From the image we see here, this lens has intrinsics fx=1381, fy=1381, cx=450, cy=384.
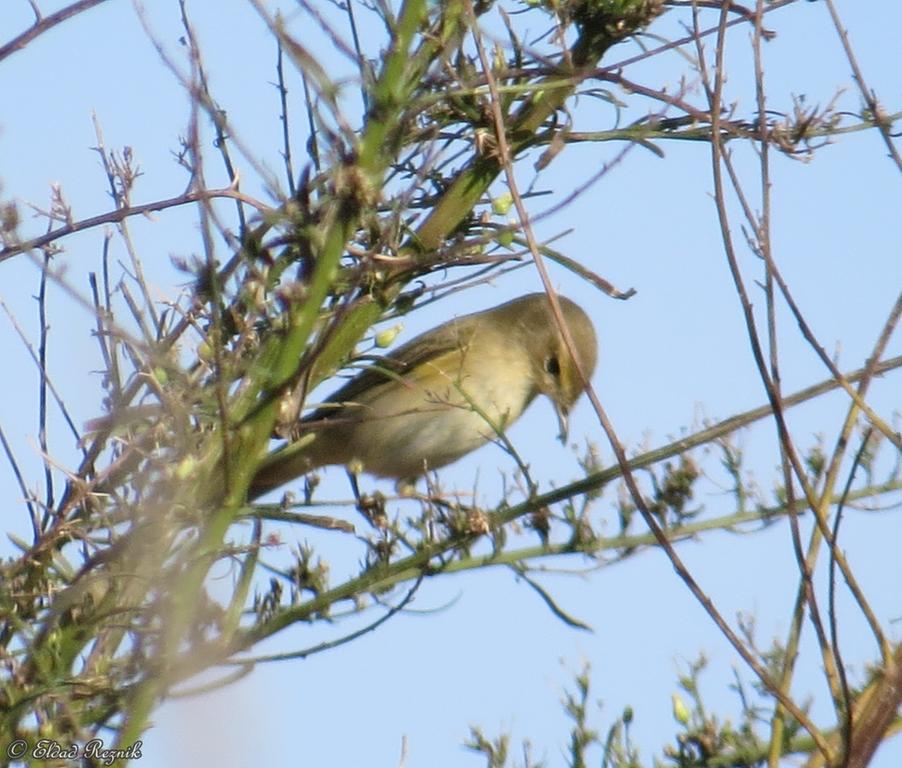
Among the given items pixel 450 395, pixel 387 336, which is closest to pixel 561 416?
pixel 450 395

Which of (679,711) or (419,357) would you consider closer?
(679,711)

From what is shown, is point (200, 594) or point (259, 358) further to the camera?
point (259, 358)

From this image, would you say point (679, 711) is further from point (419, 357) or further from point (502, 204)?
point (419, 357)

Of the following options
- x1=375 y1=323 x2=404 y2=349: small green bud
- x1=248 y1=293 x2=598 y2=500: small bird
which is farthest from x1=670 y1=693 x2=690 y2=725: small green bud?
x1=248 y1=293 x2=598 y2=500: small bird

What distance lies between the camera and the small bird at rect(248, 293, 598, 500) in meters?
4.91

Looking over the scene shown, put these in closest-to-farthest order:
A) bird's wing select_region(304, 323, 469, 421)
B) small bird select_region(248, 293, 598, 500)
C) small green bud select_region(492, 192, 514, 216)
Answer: small green bud select_region(492, 192, 514, 216), small bird select_region(248, 293, 598, 500), bird's wing select_region(304, 323, 469, 421)

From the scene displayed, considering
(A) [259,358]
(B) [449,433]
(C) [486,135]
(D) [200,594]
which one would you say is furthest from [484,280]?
(B) [449,433]

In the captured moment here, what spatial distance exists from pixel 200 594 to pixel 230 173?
0.98 m

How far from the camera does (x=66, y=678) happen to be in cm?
247

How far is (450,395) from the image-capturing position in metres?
4.86

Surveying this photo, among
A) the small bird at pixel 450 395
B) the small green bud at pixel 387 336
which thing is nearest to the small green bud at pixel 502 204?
the small green bud at pixel 387 336

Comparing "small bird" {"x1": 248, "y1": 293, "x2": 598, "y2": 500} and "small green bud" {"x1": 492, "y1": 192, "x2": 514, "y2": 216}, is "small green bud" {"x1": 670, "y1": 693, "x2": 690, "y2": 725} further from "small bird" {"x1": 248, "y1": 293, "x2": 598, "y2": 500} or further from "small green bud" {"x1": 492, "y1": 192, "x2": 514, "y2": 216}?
"small bird" {"x1": 248, "y1": 293, "x2": 598, "y2": 500}

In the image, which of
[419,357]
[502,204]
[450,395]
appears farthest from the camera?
[419,357]

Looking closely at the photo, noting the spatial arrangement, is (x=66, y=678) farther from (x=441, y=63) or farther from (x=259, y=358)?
(x=441, y=63)
